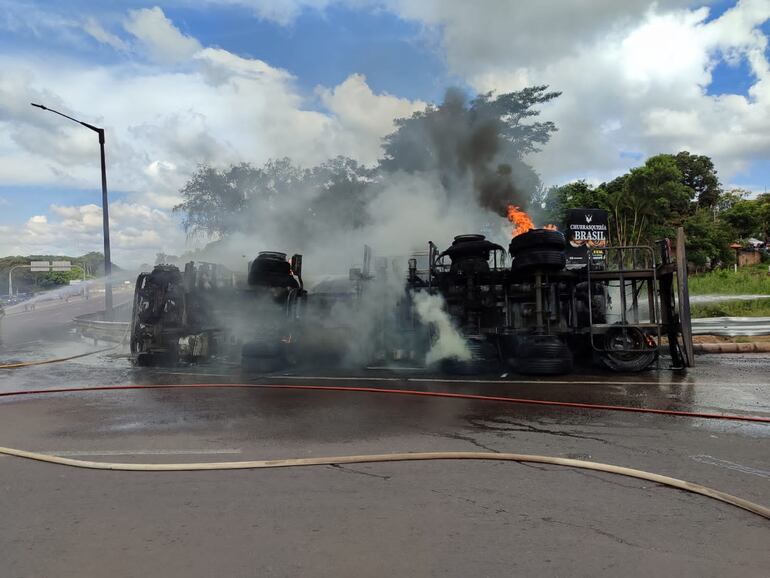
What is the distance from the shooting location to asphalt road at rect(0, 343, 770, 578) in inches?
118

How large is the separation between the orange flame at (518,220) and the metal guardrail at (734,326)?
493cm

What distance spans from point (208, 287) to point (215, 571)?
36.2 ft

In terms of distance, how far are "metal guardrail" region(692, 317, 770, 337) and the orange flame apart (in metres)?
4.93

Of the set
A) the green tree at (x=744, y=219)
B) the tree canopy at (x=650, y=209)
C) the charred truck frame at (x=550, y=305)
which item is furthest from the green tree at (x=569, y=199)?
the charred truck frame at (x=550, y=305)

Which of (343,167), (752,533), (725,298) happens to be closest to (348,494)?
(752,533)

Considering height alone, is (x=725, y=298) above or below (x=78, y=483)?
above

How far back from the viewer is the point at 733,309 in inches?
654

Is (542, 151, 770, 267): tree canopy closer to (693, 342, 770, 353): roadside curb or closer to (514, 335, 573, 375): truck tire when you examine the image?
(693, 342, 770, 353): roadside curb

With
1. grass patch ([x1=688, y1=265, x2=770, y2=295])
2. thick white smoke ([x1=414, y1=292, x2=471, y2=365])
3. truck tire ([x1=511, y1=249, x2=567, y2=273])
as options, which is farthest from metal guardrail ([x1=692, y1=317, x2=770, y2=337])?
thick white smoke ([x1=414, y1=292, x2=471, y2=365])

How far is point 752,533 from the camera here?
3242 mm

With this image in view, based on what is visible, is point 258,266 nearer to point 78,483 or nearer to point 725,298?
point 78,483

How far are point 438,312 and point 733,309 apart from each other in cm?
1101

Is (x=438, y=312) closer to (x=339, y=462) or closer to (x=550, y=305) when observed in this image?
(x=550, y=305)

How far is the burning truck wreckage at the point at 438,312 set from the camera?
392 inches
